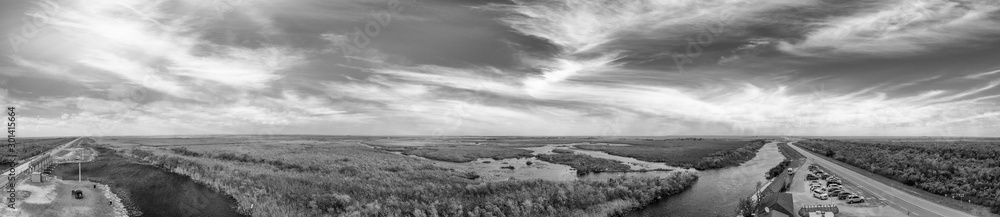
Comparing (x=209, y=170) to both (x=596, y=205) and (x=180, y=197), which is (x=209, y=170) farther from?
(x=596, y=205)

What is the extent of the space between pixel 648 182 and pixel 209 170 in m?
48.0

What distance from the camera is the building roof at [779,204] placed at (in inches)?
1251

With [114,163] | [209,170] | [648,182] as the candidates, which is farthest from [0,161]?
[648,182]

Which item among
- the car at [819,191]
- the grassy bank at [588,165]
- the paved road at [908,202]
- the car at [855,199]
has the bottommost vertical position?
the paved road at [908,202]

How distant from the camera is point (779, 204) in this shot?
32.2 meters

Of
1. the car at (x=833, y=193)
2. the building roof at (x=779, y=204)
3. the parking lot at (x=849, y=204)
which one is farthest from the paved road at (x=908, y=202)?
the building roof at (x=779, y=204)

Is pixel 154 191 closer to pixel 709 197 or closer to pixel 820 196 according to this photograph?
pixel 709 197

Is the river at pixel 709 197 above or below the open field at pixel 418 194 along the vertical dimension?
below

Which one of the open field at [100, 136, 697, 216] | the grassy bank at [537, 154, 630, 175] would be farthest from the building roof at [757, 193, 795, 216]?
the grassy bank at [537, 154, 630, 175]

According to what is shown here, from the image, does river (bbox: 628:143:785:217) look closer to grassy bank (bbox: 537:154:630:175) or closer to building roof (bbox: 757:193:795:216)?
building roof (bbox: 757:193:795:216)

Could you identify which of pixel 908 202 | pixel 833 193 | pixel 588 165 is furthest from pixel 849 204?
pixel 588 165

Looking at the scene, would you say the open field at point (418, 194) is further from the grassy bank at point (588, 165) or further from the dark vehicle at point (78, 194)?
the grassy bank at point (588, 165)

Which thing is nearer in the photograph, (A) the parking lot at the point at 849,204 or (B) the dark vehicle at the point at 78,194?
(A) the parking lot at the point at 849,204

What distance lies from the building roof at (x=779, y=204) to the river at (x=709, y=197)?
8.07ft
